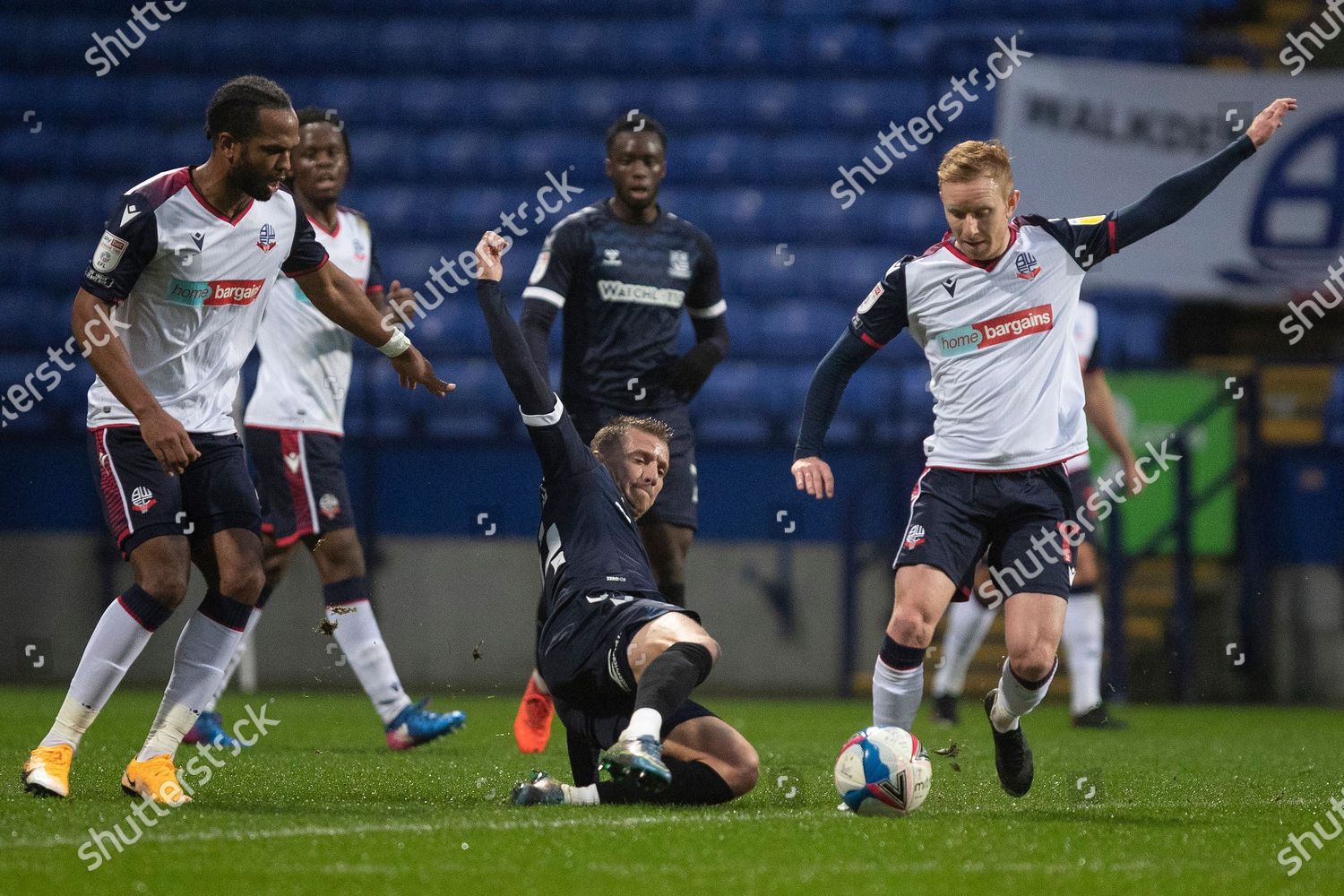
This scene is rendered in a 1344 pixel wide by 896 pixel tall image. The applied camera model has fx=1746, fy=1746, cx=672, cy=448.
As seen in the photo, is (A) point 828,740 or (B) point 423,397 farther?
(B) point 423,397

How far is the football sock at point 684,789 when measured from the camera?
469 cm

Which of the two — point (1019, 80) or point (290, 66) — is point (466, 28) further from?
point (1019, 80)

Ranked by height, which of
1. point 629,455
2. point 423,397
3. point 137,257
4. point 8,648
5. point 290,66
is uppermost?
point 290,66

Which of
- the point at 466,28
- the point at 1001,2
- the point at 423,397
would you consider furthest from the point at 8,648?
the point at 1001,2

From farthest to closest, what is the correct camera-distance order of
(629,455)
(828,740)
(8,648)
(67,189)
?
(67,189) < (8,648) < (828,740) < (629,455)

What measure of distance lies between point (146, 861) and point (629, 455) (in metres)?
1.93

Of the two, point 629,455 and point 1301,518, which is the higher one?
point 629,455

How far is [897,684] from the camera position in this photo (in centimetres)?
485

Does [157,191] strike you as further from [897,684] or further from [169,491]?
[897,684]

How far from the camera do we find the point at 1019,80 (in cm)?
1191
